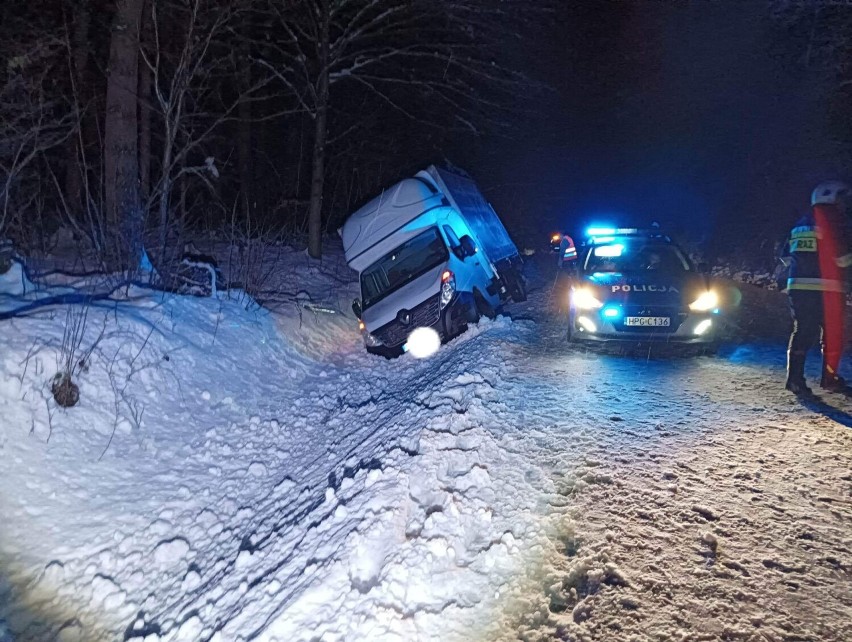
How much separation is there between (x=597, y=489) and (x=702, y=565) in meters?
0.92

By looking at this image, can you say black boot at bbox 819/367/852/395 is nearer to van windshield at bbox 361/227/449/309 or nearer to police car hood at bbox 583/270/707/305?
police car hood at bbox 583/270/707/305

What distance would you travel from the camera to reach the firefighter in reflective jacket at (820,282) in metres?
5.71

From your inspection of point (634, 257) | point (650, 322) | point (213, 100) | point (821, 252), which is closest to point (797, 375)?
point (821, 252)

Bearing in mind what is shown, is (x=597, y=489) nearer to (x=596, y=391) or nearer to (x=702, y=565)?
(x=702, y=565)

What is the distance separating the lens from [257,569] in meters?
4.00

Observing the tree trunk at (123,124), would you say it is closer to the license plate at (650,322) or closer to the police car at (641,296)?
the police car at (641,296)

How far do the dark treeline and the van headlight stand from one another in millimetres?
4523

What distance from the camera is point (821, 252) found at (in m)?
5.74

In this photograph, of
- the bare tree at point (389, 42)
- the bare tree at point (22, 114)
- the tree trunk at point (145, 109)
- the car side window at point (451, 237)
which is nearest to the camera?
the bare tree at point (22, 114)

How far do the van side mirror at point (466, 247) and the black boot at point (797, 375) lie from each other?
5.14 m

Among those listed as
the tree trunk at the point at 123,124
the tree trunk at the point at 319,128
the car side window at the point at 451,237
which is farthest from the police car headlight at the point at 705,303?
the tree trunk at the point at 319,128

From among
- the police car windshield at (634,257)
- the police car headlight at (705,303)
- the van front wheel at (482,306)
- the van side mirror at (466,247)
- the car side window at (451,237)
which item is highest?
the car side window at (451,237)

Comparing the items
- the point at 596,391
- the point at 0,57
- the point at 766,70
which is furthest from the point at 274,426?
the point at 766,70

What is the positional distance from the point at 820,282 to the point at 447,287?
4.95 metres
